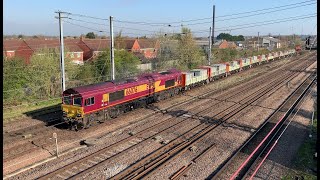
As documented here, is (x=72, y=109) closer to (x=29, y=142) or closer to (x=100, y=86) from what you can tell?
(x=100, y=86)

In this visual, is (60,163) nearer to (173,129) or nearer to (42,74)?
(173,129)

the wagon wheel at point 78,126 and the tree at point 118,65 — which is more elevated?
the tree at point 118,65

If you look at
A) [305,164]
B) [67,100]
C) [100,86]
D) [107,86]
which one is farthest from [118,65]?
[305,164]

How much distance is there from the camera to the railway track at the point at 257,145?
15702mm

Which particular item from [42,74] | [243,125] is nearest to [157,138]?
[243,125]

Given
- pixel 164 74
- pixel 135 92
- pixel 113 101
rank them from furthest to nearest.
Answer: pixel 164 74 < pixel 135 92 < pixel 113 101

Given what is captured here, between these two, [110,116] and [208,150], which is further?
[110,116]

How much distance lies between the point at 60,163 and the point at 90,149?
2.50 m

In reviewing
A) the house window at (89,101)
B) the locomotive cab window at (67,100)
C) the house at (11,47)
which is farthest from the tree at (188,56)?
the locomotive cab window at (67,100)

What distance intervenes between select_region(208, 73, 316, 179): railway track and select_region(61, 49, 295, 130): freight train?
10.9 m

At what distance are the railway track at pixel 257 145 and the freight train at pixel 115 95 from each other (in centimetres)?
1090

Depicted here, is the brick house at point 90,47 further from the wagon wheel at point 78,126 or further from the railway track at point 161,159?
the railway track at point 161,159

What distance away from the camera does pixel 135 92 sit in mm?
28203

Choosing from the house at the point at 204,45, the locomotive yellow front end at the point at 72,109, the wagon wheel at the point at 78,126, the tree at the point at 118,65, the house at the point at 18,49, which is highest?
the house at the point at 204,45
